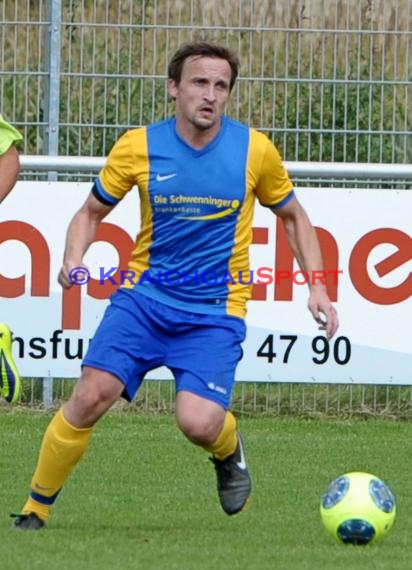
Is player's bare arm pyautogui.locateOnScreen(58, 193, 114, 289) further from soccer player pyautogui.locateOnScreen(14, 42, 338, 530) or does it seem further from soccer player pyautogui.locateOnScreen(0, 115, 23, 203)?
soccer player pyautogui.locateOnScreen(0, 115, 23, 203)

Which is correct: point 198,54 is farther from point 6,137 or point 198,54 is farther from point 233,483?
point 233,483

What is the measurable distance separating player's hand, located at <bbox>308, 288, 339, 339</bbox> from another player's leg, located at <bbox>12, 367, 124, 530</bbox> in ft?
2.95

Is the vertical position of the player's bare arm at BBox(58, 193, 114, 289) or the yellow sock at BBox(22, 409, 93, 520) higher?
the player's bare arm at BBox(58, 193, 114, 289)

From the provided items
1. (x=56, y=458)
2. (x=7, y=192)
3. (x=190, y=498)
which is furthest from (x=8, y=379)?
(x=190, y=498)

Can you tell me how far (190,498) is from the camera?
346 inches

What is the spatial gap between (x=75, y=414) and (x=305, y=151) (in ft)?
19.4

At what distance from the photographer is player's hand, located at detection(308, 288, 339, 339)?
7430 mm

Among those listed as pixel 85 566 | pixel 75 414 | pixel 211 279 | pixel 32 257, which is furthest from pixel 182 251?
pixel 32 257

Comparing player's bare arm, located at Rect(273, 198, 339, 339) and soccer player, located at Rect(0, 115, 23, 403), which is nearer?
player's bare arm, located at Rect(273, 198, 339, 339)

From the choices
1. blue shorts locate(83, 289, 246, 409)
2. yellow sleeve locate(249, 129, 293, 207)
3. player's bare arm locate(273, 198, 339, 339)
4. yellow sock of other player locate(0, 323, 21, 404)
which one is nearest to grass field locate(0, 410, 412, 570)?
yellow sock of other player locate(0, 323, 21, 404)

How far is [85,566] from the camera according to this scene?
6.75 meters

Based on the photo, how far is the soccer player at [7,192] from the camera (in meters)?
8.23

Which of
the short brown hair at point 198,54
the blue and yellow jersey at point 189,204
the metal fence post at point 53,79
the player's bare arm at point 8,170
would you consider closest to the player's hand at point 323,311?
the blue and yellow jersey at point 189,204

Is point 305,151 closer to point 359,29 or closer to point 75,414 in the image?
point 359,29
